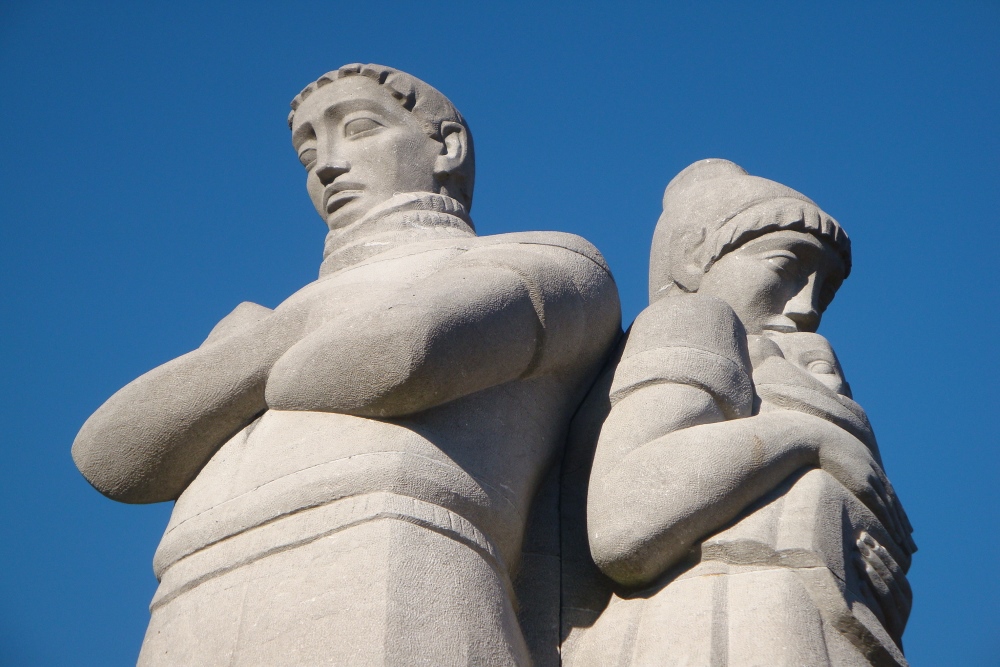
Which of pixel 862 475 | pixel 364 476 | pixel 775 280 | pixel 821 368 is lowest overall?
pixel 364 476

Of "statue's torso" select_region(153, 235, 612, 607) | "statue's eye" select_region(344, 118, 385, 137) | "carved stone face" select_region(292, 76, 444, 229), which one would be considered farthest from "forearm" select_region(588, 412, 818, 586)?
"statue's eye" select_region(344, 118, 385, 137)

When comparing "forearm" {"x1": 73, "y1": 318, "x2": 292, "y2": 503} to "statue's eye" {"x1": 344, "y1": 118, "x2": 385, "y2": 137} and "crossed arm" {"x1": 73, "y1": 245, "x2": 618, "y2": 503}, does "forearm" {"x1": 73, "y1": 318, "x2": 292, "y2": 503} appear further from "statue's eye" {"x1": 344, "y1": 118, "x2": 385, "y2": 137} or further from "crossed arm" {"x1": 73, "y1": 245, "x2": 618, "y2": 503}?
"statue's eye" {"x1": 344, "y1": 118, "x2": 385, "y2": 137}

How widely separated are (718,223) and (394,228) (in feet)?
5.10

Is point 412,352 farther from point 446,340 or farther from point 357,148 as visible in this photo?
point 357,148

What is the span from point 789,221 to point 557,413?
1.61 m

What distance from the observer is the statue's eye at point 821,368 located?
634cm

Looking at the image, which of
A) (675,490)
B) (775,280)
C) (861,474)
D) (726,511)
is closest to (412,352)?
(675,490)

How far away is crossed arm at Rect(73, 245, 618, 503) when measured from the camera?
520 cm

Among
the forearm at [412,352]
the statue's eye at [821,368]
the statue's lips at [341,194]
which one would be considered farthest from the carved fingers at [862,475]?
the statue's lips at [341,194]

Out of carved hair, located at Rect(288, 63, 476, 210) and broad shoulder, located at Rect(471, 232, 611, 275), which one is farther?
carved hair, located at Rect(288, 63, 476, 210)

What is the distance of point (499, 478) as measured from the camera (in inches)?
212

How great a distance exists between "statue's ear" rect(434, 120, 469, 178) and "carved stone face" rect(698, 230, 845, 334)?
127 centimetres

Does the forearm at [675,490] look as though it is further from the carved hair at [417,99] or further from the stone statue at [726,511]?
the carved hair at [417,99]

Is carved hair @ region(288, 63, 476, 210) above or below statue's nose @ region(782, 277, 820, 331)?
above
